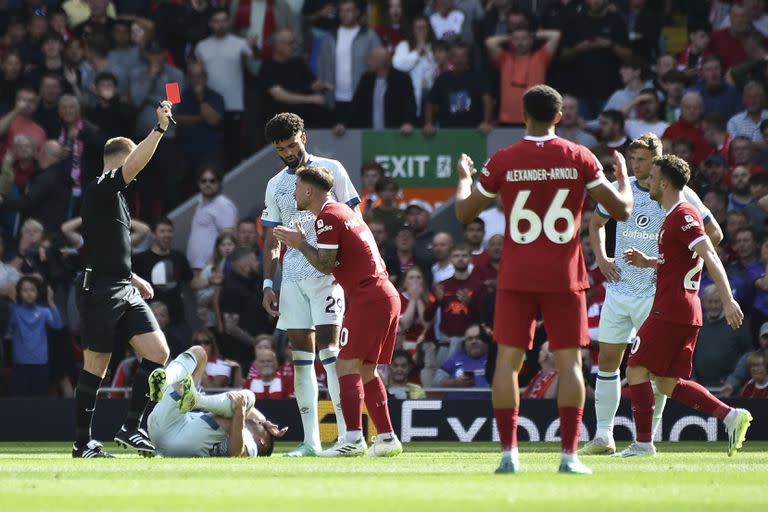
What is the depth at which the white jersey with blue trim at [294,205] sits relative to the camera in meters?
12.4

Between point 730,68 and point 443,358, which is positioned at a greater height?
point 730,68

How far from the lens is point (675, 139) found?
58.1ft

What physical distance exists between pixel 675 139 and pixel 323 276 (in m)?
6.81

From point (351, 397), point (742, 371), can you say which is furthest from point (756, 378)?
point (351, 397)

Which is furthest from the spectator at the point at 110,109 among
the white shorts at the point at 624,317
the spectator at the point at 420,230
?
the white shorts at the point at 624,317

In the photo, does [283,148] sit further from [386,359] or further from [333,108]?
[333,108]

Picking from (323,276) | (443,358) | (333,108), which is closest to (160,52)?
(333,108)

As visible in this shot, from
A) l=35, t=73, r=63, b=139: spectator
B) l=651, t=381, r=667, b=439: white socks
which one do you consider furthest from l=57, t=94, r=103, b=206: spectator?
l=651, t=381, r=667, b=439: white socks

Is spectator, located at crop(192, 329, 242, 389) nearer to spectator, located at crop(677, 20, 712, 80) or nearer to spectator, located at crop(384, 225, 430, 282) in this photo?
spectator, located at crop(384, 225, 430, 282)

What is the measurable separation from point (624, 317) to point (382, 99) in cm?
803

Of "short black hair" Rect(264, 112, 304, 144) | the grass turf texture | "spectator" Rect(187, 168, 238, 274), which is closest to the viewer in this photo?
the grass turf texture

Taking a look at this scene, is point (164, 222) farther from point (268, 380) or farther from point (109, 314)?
point (109, 314)

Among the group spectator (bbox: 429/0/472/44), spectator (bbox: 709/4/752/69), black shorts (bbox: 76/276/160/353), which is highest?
spectator (bbox: 429/0/472/44)

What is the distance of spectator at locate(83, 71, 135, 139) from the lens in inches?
784
